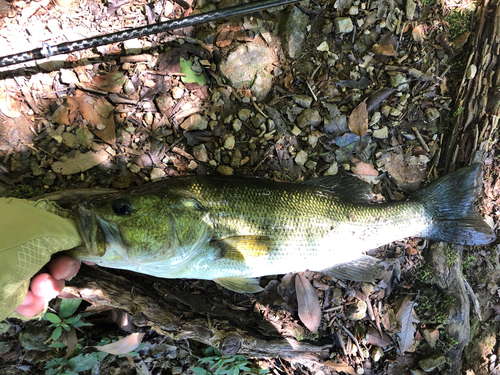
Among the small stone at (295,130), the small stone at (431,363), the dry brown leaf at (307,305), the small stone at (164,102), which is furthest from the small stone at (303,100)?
the small stone at (431,363)

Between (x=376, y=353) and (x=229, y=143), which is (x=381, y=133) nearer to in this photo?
(x=229, y=143)

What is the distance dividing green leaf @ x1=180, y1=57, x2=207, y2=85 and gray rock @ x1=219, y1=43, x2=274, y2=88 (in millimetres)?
225

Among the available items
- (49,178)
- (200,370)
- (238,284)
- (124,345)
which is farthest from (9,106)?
(200,370)

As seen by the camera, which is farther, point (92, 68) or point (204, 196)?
point (92, 68)

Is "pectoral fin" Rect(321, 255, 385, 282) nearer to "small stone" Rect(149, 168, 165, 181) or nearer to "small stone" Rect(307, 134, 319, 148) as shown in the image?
"small stone" Rect(307, 134, 319, 148)

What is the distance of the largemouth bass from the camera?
2.17 meters

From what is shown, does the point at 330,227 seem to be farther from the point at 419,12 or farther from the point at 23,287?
the point at 419,12

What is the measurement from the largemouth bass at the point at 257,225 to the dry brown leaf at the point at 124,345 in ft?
2.54

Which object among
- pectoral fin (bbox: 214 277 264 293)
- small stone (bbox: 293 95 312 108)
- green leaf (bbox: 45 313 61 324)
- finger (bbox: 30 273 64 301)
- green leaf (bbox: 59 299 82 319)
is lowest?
green leaf (bbox: 45 313 61 324)

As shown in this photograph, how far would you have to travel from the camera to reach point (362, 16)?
10.2 ft

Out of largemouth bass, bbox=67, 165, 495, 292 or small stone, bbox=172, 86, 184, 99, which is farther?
small stone, bbox=172, 86, 184, 99

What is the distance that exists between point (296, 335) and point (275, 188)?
164 centimetres

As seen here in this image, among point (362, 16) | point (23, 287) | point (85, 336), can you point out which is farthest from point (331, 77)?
point (85, 336)

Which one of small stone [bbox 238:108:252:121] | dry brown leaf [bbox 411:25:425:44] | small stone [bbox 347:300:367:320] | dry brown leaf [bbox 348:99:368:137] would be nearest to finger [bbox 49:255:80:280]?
small stone [bbox 238:108:252:121]
